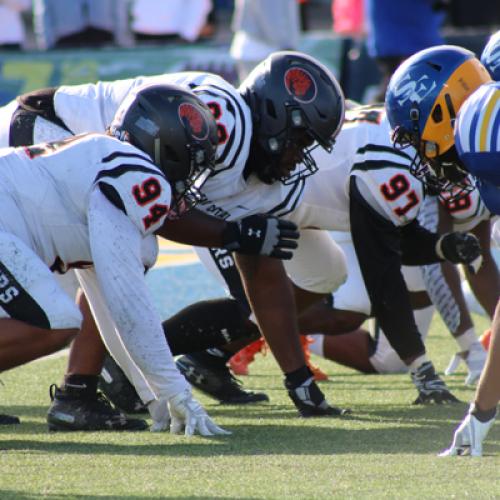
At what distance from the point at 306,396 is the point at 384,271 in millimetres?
603

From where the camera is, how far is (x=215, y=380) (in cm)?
582

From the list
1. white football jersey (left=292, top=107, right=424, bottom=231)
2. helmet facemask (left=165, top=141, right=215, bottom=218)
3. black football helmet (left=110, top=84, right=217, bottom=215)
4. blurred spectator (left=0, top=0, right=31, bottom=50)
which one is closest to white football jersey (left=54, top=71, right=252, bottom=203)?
helmet facemask (left=165, top=141, right=215, bottom=218)

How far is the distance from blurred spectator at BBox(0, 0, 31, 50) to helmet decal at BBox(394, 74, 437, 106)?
893cm

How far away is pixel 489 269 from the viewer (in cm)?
638

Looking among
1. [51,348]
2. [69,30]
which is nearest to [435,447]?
[51,348]

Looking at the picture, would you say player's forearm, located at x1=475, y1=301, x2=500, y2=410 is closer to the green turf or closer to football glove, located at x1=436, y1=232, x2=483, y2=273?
the green turf

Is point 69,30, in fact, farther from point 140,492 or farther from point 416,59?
point 140,492

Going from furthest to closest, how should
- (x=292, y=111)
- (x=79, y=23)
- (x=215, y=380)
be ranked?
(x=79, y=23), (x=215, y=380), (x=292, y=111)

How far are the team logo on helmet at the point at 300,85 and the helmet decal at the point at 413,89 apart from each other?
324 mm

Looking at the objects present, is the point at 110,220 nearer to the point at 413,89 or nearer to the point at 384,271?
the point at 413,89

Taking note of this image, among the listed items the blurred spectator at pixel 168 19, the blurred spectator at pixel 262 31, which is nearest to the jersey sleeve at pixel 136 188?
the blurred spectator at pixel 262 31

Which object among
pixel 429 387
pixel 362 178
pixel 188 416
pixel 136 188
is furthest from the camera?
pixel 429 387

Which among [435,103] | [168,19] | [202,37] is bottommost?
[202,37]

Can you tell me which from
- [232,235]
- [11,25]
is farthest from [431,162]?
[11,25]
